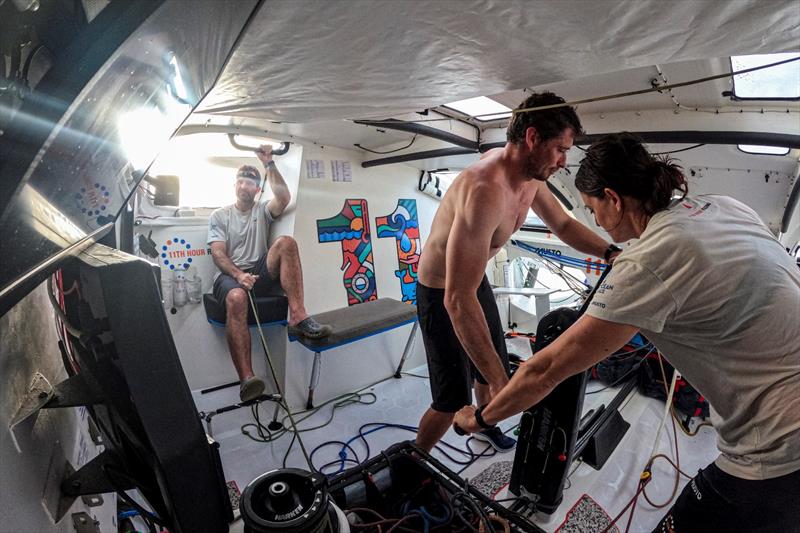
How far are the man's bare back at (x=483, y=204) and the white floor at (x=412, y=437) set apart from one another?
129 centimetres

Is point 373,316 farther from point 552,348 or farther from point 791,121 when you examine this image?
point 791,121

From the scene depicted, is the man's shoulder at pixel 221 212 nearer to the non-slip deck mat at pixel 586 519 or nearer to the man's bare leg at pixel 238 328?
the man's bare leg at pixel 238 328

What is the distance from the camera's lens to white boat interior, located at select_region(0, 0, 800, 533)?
0.43m

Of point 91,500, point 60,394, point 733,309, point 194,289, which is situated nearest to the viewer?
point 60,394

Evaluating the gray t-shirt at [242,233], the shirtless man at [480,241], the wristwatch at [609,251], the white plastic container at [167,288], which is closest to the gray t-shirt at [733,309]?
the shirtless man at [480,241]

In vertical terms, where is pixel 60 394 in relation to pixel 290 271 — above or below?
above

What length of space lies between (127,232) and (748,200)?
3.61 meters

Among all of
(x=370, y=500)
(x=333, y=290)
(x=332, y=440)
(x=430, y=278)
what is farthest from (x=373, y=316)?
(x=370, y=500)

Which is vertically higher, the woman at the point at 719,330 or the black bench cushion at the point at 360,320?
the woman at the point at 719,330

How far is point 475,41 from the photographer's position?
0.89m

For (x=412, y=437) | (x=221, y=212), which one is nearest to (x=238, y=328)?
(x=221, y=212)

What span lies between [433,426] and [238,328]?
1.69 m

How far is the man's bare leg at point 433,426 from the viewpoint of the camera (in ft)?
6.44

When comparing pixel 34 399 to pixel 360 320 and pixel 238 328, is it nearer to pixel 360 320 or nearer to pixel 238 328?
pixel 238 328
